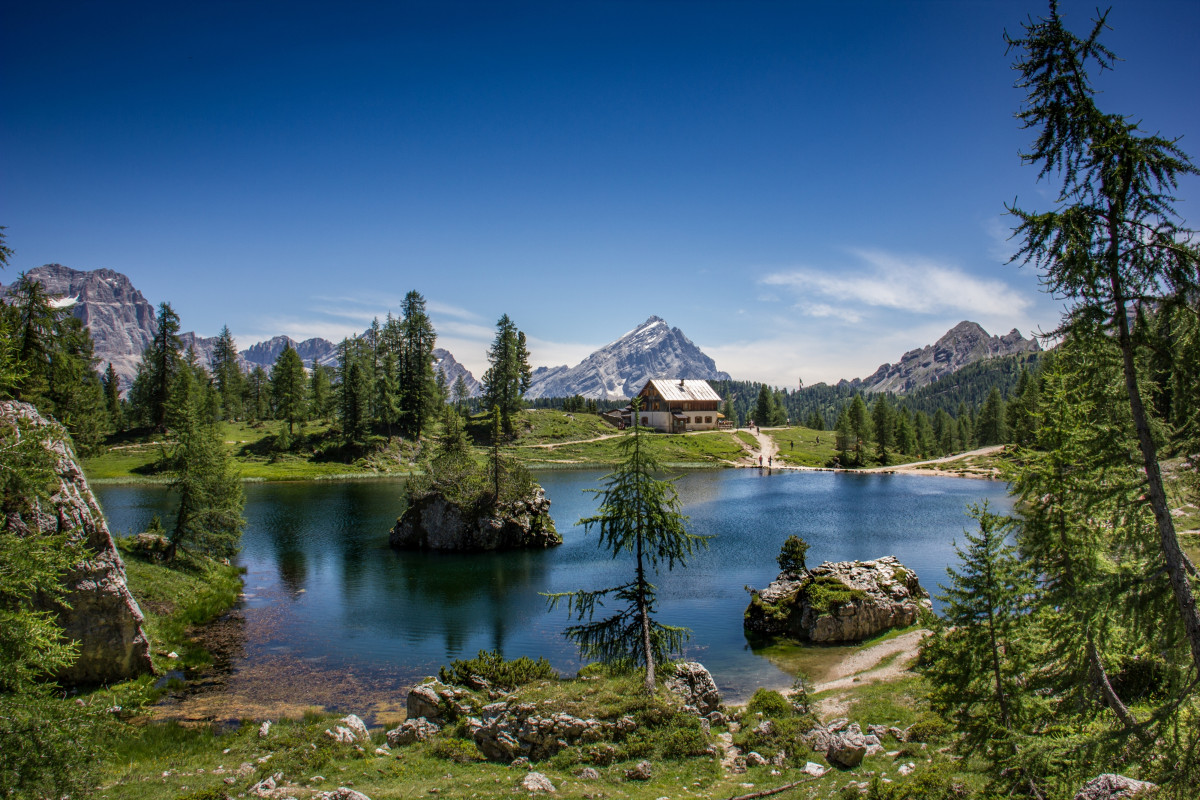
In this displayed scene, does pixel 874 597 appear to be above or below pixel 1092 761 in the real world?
below

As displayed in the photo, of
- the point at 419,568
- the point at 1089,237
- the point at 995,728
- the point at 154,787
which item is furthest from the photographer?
the point at 419,568

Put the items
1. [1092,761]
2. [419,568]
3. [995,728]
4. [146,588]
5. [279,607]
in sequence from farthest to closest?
[419,568] < [279,607] < [146,588] < [995,728] < [1092,761]

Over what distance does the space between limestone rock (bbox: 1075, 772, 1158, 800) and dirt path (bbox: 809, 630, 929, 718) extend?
35.8 ft

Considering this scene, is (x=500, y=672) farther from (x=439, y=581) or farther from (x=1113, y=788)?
(x=439, y=581)

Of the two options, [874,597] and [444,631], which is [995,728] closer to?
[874,597]

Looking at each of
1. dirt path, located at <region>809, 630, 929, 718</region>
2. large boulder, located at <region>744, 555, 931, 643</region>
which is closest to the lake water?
large boulder, located at <region>744, 555, 931, 643</region>

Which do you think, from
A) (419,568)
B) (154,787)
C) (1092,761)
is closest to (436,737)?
(154,787)

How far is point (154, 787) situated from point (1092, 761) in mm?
21334

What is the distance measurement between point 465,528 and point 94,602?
28.5 metres

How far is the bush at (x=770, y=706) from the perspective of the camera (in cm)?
2047

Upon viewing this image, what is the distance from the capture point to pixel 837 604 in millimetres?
30188

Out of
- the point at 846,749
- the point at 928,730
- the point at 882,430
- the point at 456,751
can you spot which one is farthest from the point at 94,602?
the point at 882,430

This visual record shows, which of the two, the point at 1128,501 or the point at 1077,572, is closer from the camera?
the point at 1128,501

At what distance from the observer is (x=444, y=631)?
3172 cm
